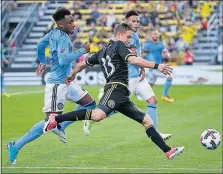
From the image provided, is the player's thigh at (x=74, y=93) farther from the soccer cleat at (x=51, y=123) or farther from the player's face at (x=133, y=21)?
the player's face at (x=133, y=21)

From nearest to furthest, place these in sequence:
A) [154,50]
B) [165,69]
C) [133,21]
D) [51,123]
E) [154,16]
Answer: [165,69], [51,123], [133,21], [154,50], [154,16]

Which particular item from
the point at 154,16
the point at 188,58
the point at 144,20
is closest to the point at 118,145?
the point at 188,58

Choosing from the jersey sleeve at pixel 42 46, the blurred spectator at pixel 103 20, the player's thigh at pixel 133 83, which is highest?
the jersey sleeve at pixel 42 46

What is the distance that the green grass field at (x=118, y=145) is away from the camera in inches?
564

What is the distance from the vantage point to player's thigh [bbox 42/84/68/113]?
1381cm

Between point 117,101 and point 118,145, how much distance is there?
4.60 metres

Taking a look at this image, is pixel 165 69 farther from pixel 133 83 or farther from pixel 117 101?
pixel 133 83

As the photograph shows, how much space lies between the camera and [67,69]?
1399cm

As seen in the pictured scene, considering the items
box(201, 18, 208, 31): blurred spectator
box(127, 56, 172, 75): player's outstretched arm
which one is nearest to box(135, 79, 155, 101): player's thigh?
box(127, 56, 172, 75): player's outstretched arm

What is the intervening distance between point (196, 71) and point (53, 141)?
20004mm

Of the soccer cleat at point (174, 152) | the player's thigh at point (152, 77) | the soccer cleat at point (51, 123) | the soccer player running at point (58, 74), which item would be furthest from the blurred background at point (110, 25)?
the soccer cleat at point (174, 152)

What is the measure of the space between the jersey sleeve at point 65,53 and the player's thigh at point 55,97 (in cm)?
69

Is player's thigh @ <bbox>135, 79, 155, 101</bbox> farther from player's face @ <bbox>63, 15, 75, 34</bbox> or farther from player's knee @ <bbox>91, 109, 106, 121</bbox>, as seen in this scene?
player's knee @ <bbox>91, 109, 106, 121</bbox>

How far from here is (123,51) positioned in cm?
1226
